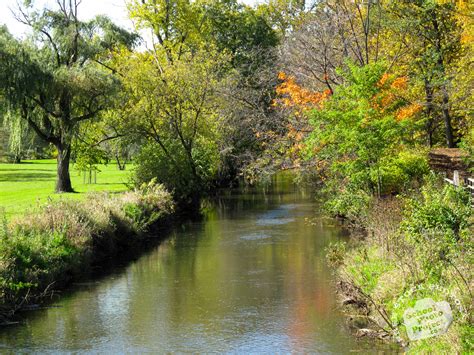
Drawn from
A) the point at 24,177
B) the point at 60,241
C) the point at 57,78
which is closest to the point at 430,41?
the point at 57,78

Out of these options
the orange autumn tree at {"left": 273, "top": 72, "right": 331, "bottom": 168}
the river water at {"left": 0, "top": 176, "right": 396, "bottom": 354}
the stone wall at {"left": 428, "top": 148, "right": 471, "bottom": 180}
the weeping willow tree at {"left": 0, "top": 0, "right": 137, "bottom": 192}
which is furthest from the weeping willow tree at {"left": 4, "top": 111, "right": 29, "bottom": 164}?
the stone wall at {"left": 428, "top": 148, "right": 471, "bottom": 180}

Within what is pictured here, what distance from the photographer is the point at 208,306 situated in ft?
53.6

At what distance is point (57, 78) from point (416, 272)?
79.2 feet

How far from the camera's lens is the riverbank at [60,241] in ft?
52.1

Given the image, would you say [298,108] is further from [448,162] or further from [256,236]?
[256,236]

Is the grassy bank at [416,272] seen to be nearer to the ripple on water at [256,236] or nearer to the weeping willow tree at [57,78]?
the ripple on water at [256,236]

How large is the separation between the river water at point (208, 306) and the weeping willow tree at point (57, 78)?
1093 cm

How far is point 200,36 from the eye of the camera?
5328 centimetres

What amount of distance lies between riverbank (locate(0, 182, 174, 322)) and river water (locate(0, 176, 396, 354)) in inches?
27.7

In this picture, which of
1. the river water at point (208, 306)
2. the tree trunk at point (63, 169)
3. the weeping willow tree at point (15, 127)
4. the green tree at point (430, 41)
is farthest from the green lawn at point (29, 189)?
the green tree at point (430, 41)

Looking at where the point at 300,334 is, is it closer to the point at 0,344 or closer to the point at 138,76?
the point at 0,344

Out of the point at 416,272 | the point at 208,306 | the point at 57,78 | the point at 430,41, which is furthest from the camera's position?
the point at 430,41

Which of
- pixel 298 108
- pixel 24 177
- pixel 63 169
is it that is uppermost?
pixel 298 108

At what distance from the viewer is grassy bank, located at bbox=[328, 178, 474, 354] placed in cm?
1097
